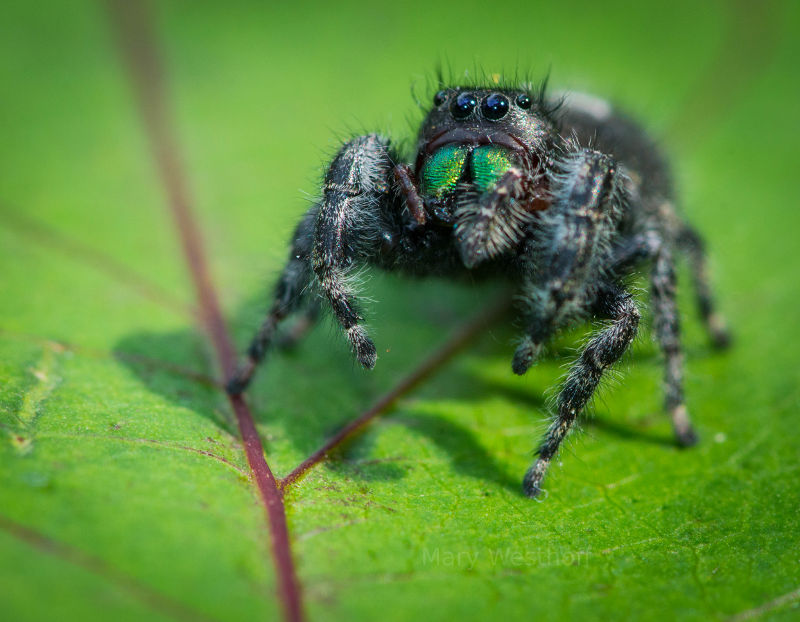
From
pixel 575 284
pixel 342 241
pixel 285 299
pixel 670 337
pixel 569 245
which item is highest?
pixel 569 245

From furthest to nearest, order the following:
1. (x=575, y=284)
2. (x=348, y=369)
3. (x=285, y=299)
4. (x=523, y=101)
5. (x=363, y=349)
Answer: (x=348, y=369), (x=285, y=299), (x=523, y=101), (x=363, y=349), (x=575, y=284)

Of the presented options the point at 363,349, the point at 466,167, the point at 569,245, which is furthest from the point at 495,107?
the point at 363,349

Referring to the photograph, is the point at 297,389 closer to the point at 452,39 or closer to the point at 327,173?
the point at 327,173

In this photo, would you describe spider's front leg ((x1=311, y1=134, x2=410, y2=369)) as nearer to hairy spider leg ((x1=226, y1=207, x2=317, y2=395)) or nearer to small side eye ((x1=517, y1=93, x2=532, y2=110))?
hairy spider leg ((x1=226, y1=207, x2=317, y2=395))

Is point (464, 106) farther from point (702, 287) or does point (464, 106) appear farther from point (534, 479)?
point (702, 287)

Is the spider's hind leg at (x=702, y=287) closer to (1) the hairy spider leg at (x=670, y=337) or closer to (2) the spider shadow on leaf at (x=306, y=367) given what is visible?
(1) the hairy spider leg at (x=670, y=337)

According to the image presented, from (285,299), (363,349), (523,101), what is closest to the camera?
(363,349)

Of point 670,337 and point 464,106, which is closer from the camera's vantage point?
point 464,106
